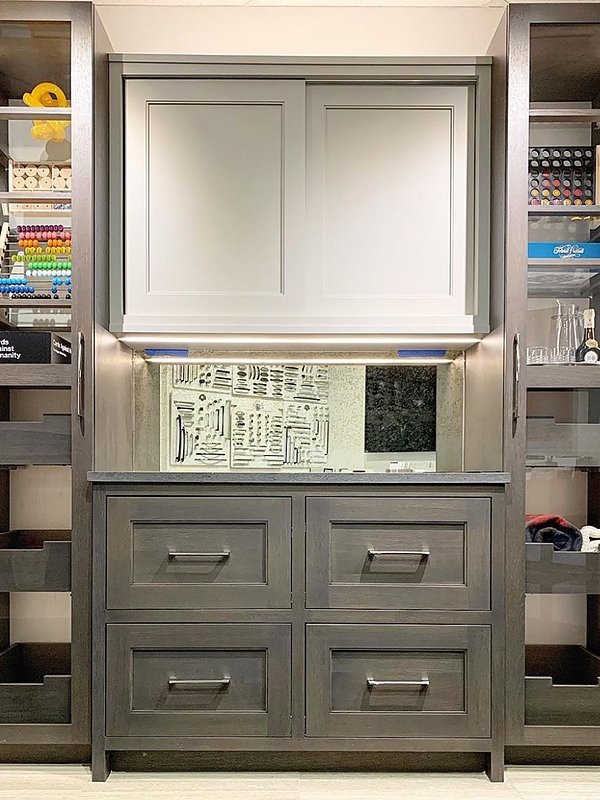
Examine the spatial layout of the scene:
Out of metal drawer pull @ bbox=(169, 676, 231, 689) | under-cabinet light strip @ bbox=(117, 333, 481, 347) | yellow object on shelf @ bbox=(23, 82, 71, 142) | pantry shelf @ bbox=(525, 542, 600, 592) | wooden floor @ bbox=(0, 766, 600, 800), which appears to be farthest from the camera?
under-cabinet light strip @ bbox=(117, 333, 481, 347)

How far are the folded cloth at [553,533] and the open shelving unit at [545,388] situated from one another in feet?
0.09

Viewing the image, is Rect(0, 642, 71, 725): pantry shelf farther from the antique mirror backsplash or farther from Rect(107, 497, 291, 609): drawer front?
the antique mirror backsplash

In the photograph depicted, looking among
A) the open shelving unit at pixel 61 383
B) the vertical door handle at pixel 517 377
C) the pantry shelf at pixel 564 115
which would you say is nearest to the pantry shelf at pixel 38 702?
the open shelving unit at pixel 61 383

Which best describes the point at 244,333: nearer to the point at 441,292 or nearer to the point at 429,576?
the point at 441,292

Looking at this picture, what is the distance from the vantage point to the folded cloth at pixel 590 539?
239 cm

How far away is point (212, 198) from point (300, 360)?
2.19 feet

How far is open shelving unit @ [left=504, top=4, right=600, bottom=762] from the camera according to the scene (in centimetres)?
228

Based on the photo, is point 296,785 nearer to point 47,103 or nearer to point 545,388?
point 545,388

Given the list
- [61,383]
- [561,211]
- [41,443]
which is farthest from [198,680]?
[561,211]

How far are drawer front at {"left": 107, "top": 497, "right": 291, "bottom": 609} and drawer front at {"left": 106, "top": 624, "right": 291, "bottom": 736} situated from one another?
84 millimetres

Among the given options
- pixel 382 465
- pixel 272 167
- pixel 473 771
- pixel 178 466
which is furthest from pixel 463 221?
pixel 473 771

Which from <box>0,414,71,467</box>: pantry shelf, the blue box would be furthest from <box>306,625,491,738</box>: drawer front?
the blue box

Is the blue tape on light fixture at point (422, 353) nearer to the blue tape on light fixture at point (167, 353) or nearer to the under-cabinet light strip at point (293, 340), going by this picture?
the under-cabinet light strip at point (293, 340)

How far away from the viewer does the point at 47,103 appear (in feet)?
8.11
